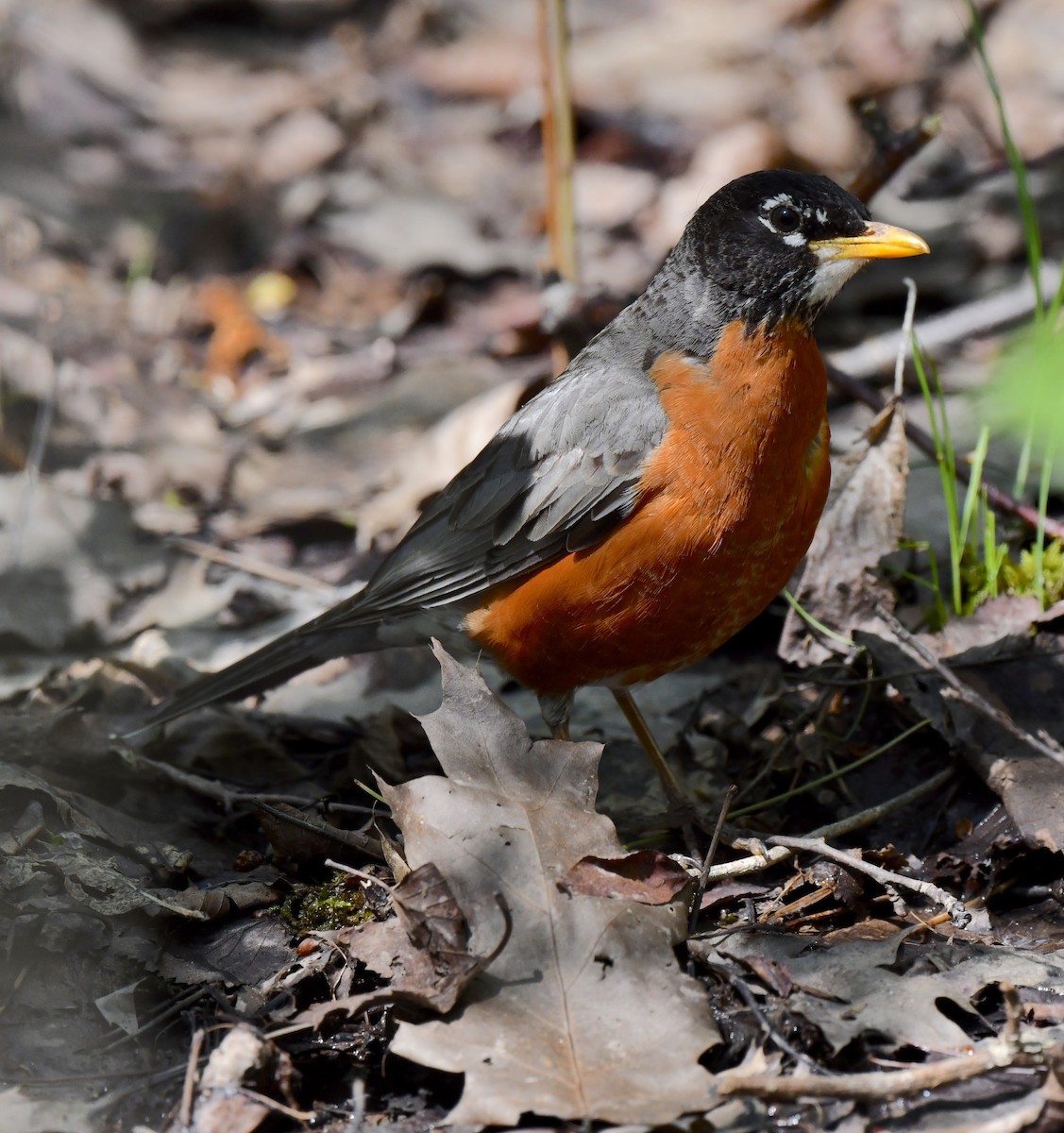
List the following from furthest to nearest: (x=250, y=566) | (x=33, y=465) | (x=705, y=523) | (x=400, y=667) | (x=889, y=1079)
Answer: (x=33, y=465) → (x=250, y=566) → (x=400, y=667) → (x=705, y=523) → (x=889, y=1079)

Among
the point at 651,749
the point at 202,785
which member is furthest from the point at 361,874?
the point at 651,749

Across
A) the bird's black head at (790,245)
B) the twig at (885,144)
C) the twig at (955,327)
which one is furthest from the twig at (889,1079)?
the twig at (955,327)

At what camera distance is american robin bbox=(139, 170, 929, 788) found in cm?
395

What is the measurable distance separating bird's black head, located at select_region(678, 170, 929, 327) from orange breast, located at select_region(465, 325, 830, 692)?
97mm

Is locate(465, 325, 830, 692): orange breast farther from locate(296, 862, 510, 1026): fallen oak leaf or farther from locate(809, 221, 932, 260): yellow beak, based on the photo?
locate(296, 862, 510, 1026): fallen oak leaf

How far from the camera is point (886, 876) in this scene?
11.5ft

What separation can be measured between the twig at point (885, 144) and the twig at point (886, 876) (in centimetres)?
250

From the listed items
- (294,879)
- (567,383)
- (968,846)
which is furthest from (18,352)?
(968,846)

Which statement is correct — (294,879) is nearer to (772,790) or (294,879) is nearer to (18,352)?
(772,790)

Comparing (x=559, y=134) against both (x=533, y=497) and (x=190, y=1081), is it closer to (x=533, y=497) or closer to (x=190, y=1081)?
(x=533, y=497)

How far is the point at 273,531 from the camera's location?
20.2ft

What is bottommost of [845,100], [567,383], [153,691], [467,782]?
[153,691]

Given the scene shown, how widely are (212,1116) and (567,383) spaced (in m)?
2.54

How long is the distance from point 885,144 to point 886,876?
2.74 m
